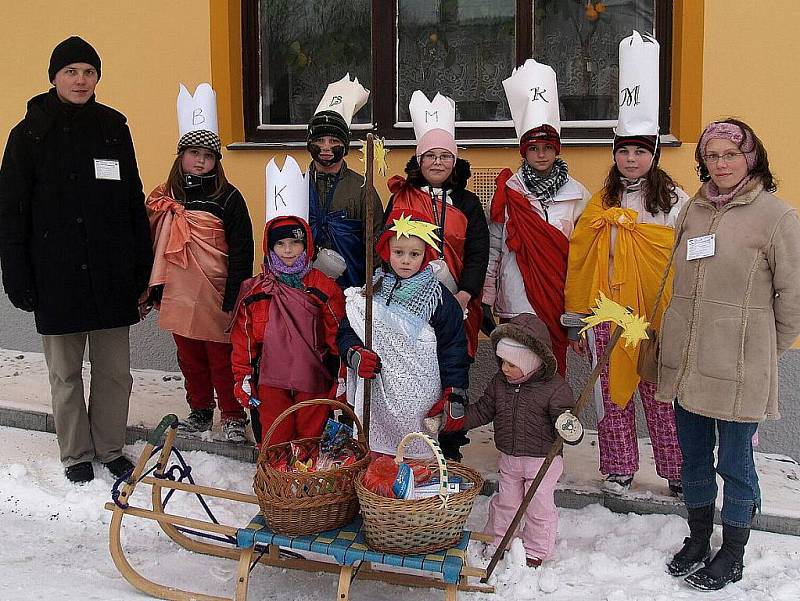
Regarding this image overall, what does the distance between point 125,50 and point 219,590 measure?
4.02 meters

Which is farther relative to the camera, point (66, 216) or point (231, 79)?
point (231, 79)

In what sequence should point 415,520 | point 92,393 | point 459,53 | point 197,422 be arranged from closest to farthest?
point 415,520, point 92,393, point 197,422, point 459,53

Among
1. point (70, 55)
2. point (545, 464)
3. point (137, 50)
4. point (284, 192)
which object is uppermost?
point (137, 50)

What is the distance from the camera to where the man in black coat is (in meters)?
3.85

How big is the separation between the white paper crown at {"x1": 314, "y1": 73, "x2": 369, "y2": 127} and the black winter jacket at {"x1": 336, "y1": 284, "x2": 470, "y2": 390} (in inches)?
47.7

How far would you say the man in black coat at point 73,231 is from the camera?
3846 millimetres

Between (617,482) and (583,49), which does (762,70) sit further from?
(617,482)

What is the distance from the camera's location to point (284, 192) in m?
3.72

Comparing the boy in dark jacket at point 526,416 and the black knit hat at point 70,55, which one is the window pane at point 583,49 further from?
the black knit hat at point 70,55

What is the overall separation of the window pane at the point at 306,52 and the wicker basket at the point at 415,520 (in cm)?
324

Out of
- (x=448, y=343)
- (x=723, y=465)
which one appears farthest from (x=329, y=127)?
(x=723, y=465)

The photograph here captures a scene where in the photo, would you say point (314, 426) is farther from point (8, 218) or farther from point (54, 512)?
point (8, 218)

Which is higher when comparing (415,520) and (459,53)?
(459,53)

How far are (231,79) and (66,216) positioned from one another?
2068 mm
